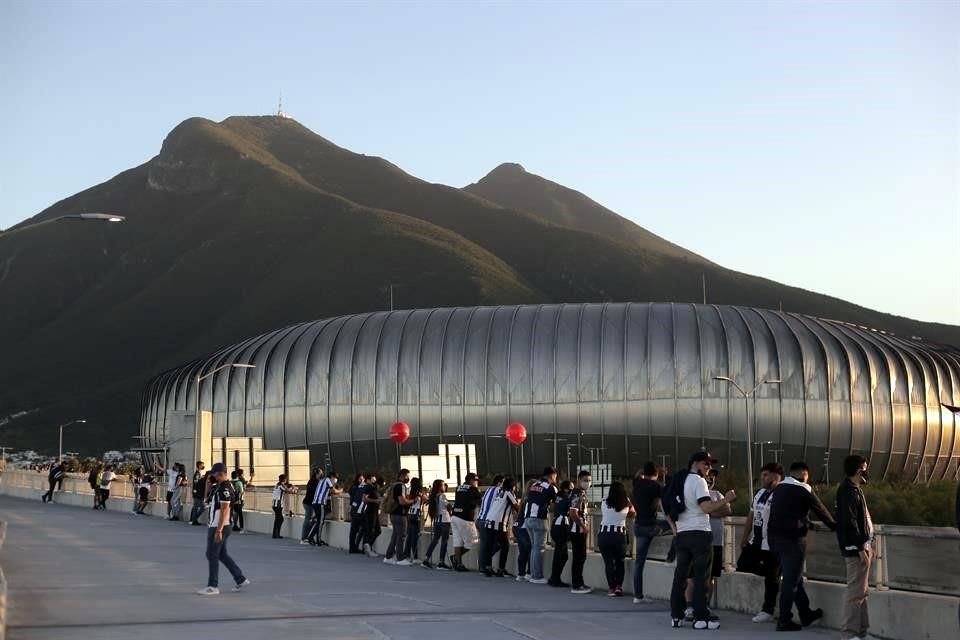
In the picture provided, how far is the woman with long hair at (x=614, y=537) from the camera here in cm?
2019

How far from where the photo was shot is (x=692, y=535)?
52.6 ft

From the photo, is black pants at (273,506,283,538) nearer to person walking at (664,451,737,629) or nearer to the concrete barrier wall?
the concrete barrier wall

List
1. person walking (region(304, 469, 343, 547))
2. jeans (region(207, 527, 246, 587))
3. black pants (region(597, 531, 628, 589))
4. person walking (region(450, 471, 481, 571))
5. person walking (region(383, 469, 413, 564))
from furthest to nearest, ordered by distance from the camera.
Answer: person walking (region(304, 469, 343, 547)) < person walking (region(383, 469, 413, 564)) < person walking (region(450, 471, 481, 571)) < black pants (region(597, 531, 628, 589)) < jeans (region(207, 527, 246, 587))

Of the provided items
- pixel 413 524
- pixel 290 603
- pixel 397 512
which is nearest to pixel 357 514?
pixel 397 512

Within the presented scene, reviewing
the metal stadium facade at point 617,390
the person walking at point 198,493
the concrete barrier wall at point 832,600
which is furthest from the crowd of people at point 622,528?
the metal stadium facade at point 617,390

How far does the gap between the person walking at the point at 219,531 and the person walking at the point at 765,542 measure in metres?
7.18

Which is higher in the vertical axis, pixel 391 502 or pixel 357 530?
pixel 391 502

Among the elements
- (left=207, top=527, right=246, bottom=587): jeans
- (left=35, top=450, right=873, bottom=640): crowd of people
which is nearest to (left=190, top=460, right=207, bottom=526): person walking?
(left=35, top=450, right=873, bottom=640): crowd of people

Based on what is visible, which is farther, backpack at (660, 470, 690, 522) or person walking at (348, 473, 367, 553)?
person walking at (348, 473, 367, 553)

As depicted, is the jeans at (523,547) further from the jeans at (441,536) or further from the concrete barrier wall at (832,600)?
the jeans at (441,536)

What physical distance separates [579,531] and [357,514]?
8.49 m

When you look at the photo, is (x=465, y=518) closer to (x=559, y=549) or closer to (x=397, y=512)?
(x=397, y=512)

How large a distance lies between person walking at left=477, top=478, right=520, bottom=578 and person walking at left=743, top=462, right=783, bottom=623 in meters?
7.75

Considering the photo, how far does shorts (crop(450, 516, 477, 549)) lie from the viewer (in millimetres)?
25562
